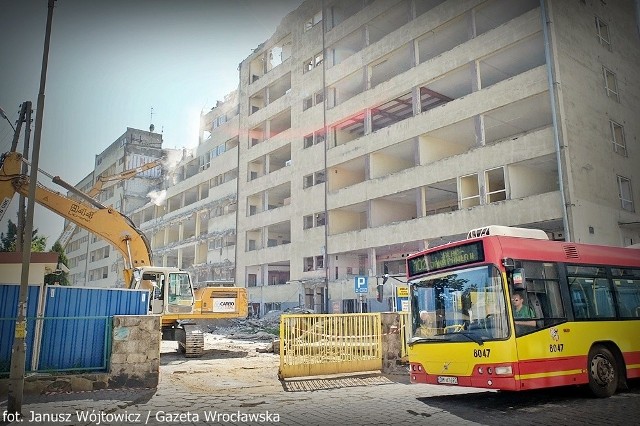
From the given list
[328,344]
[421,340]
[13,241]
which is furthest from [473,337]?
[13,241]

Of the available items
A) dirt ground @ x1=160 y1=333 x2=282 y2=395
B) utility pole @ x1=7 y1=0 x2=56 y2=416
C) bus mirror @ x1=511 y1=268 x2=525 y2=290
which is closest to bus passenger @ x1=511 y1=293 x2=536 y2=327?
bus mirror @ x1=511 y1=268 x2=525 y2=290

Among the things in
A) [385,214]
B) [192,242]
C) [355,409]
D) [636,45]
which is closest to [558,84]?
[636,45]

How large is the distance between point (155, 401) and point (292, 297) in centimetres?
2787

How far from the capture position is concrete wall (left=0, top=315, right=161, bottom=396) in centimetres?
1007

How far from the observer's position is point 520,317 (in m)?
8.26

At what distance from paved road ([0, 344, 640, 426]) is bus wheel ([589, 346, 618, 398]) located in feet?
0.62

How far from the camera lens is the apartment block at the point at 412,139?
23.6 metres

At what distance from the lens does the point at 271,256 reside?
39.8m

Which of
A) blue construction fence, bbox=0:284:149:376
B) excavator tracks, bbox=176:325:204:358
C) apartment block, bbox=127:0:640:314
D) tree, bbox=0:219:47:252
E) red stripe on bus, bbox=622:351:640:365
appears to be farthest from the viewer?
tree, bbox=0:219:47:252

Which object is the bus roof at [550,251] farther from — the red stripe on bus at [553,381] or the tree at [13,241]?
the tree at [13,241]

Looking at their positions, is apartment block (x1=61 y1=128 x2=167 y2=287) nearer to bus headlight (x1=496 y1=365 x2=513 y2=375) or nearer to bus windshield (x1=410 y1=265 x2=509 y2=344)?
bus windshield (x1=410 y1=265 x2=509 y2=344)

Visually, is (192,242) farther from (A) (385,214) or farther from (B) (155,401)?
(B) (155,401)

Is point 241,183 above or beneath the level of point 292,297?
above

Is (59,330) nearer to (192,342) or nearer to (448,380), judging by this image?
(192,342)
